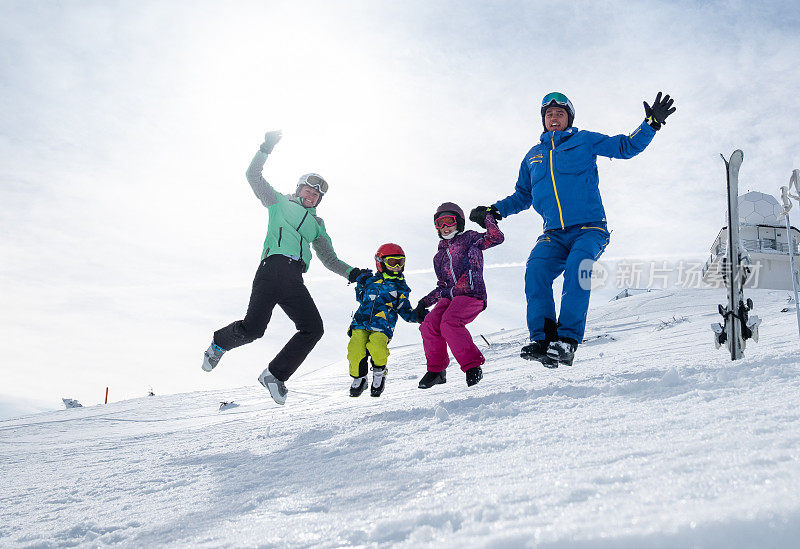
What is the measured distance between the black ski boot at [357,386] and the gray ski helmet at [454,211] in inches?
63.7

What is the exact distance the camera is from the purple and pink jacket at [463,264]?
4605mm

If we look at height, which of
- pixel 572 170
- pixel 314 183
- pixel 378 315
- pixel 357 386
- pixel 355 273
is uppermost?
pixel 314 183

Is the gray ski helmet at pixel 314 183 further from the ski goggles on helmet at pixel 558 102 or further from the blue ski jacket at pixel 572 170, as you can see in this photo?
the ski goggles on helmet at pixel 558 102

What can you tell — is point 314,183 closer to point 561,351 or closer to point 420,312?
point 420,312

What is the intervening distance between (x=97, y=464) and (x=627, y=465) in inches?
113

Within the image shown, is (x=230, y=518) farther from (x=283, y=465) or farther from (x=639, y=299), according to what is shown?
(x=639, y=299)

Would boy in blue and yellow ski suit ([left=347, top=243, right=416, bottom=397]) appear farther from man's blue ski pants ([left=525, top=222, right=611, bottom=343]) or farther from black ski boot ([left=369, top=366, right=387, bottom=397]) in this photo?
man's blue ski pants ([left=525, top=222, right=611, bottom=343])

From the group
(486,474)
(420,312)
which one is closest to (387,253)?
(420,312)

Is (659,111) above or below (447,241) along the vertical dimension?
above

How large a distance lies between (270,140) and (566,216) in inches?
103

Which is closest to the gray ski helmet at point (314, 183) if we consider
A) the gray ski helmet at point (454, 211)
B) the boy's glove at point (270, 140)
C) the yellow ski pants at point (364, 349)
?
the boy's glove at point (270, 140)

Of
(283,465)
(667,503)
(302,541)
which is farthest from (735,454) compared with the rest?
(283,465)

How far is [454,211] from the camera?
16.4ft

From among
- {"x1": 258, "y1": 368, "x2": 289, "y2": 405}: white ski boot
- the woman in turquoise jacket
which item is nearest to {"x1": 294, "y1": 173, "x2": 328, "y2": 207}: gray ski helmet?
the woman in turquoise jacket
